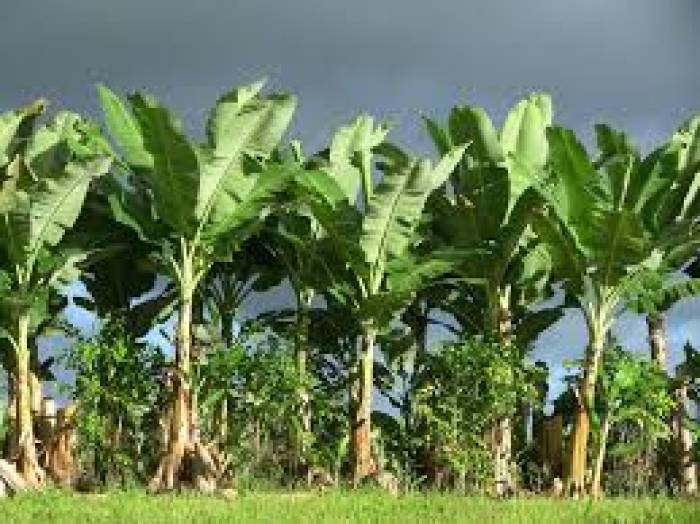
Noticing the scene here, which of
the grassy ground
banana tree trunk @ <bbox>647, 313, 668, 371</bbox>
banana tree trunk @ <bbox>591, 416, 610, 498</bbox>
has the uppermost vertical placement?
banana tree trunk @ <bbox>647, 313, 668, 371</bbox>

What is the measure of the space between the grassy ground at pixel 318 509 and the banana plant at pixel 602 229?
226 cm

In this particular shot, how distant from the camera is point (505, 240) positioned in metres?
15.2

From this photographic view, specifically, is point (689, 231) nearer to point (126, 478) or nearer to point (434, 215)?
point (434, 215)

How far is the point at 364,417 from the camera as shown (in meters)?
14.9

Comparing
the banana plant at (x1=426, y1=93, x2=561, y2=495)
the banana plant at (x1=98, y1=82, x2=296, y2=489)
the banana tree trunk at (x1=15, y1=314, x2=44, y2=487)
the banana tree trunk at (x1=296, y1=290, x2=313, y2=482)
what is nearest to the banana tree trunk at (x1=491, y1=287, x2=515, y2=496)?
the banana plant at (x1=426, y1=93, x2=561, y2=495)

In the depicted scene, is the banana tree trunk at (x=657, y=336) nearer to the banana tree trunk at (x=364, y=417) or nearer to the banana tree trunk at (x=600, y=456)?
the banana tree trunk at (x=600, y=456)

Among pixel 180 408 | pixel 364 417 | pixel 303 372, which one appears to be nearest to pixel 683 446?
pixel 364 417

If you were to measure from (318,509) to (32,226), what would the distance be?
180 inches

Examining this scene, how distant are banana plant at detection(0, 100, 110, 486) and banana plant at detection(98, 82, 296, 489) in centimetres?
53

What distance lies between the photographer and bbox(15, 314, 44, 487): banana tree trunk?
14055 millimetres

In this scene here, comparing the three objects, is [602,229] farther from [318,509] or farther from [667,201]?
[318,509]

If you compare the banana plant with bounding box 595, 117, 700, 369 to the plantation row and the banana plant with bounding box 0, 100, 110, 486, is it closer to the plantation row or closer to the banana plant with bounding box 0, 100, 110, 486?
the plantation row

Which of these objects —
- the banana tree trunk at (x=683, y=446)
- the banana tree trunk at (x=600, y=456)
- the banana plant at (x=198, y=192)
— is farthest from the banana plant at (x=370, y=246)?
the banana tree trunk at (x=683, y=446)

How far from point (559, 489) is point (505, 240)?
277cm
